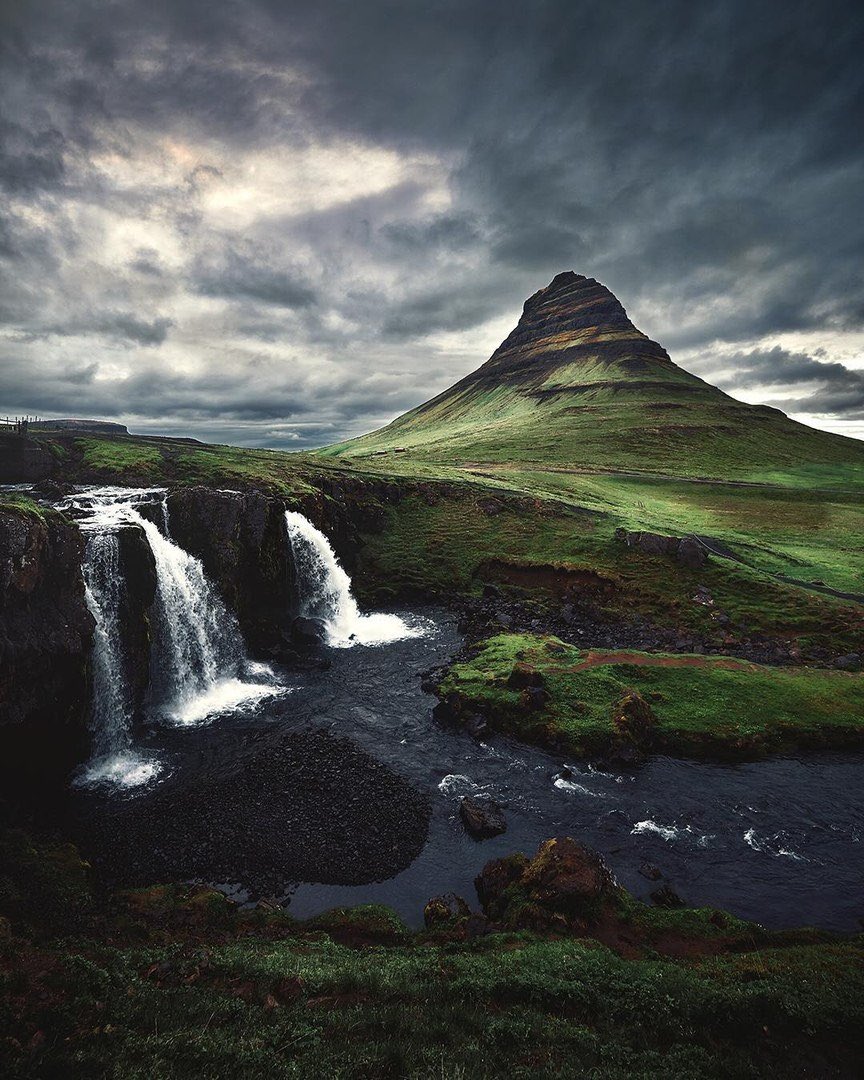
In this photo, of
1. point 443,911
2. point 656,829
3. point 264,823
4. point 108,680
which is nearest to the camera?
point 443,911

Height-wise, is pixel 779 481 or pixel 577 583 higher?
pixel 779 481

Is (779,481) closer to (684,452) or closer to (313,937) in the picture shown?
(684,452)

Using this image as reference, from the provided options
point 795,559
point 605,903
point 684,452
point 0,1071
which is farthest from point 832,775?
point 684,452

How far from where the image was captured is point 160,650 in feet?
133

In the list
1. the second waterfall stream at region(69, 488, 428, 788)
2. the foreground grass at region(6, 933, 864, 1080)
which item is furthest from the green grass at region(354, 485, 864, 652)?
the foreground grass at region(6, 933, 864, 1080)

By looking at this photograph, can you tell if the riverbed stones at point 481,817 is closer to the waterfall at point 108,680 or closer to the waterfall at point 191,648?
the waterfall at point 108,680

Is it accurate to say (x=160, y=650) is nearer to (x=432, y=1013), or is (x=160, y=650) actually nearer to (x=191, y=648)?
(x=191, y=648)

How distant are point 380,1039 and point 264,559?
44.2 meters

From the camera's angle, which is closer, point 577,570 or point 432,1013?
point 432,1013

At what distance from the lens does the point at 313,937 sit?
65.0 feet

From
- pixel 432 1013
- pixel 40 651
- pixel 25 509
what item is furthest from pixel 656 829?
pixel 25 509

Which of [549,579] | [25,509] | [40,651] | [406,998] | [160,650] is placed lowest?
[406,998]

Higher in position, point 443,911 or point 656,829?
point 656,829

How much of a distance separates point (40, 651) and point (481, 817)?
28.7 meters
